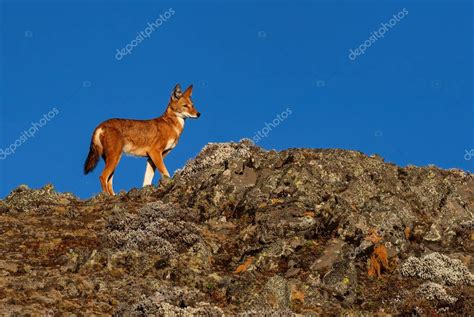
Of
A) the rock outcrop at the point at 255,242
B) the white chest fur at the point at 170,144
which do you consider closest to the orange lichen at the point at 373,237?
the rock outcrop at the point at 255,242

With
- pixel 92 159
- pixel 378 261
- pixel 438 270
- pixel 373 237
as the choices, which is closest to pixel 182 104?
pixel 92 159

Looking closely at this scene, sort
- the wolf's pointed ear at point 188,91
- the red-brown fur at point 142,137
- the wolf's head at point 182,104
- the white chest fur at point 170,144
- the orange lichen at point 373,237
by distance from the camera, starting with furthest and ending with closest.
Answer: the wolf's pointed ear at point 188,91, the wolf's head at point 182,104, the white chest fur at point 170,144, the red-brown fur at point 142,137, the orange lichen at point 373,237

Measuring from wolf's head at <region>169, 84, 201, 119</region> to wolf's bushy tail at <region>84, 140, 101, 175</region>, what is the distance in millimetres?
3863

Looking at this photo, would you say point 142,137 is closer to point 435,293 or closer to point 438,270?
point 438,270

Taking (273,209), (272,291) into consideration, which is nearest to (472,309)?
(272,291)

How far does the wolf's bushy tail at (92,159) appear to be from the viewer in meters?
23.2

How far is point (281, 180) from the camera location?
18.6 metres

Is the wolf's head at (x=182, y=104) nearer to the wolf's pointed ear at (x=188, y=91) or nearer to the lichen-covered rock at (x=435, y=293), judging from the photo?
the wolf's pointed ear at (x=188, y=91)

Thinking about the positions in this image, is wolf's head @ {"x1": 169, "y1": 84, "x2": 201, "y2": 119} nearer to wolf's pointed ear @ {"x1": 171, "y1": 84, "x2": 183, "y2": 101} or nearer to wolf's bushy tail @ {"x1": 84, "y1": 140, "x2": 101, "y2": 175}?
wolf's pointed ear @ {"x1": 171, "y1": 84, "x2": 183, "y2": 101}

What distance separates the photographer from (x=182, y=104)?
26312 mm

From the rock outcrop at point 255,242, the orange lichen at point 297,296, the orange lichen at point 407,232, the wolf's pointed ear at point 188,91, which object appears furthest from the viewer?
the wolf's pointed ear at point 188,91

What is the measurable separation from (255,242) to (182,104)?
11.0 metres

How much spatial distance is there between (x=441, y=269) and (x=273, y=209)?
13.5 feet

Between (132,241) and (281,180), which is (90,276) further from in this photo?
(281,180)
